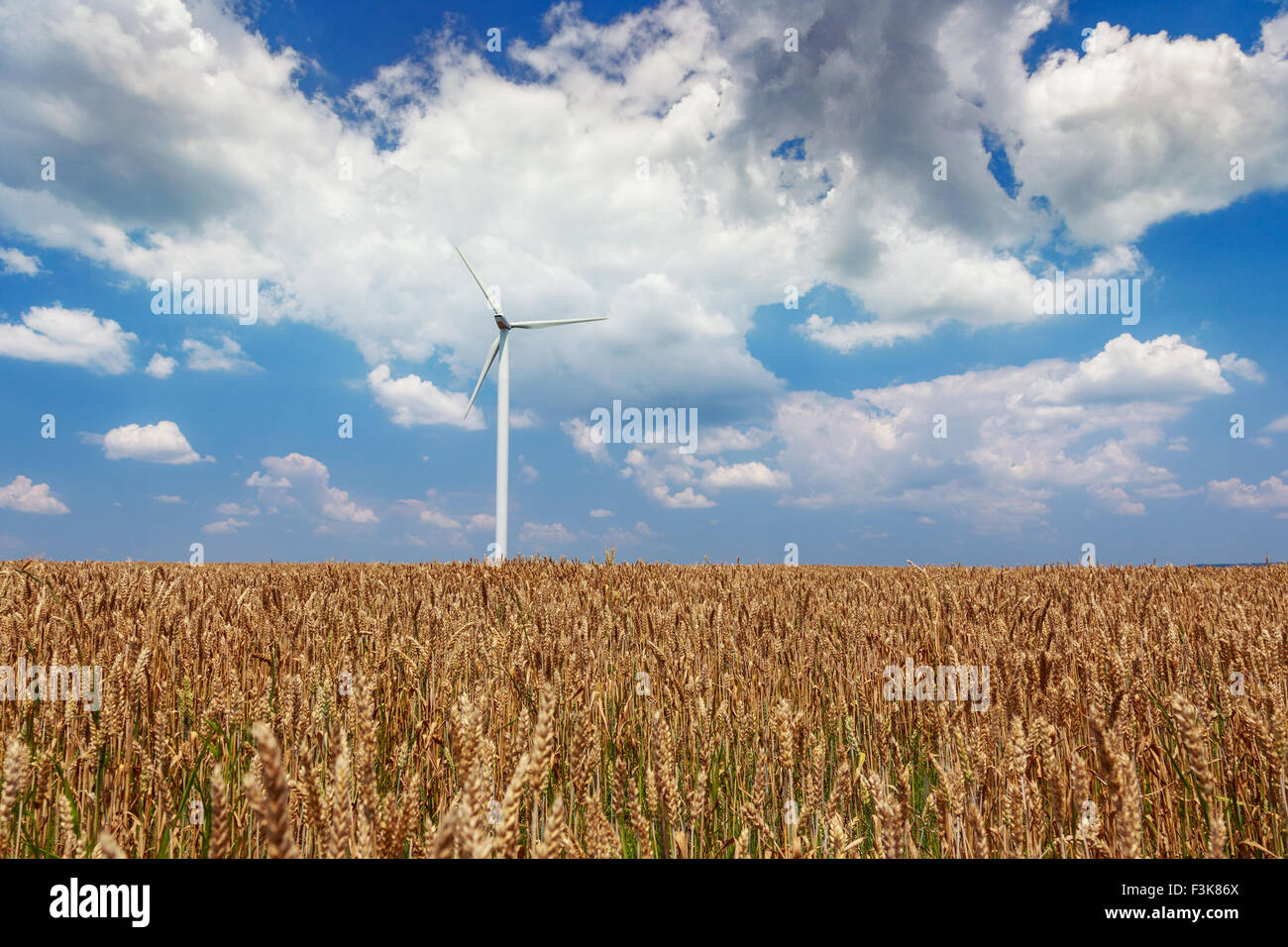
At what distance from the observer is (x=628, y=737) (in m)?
3.55

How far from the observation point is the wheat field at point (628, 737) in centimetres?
165

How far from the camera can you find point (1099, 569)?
44.3 ft

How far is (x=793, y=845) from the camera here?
1.65 meters

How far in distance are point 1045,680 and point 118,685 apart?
428 cm

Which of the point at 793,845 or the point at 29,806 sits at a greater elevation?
the point at 793,845

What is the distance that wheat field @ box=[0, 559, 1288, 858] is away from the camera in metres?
1.65
